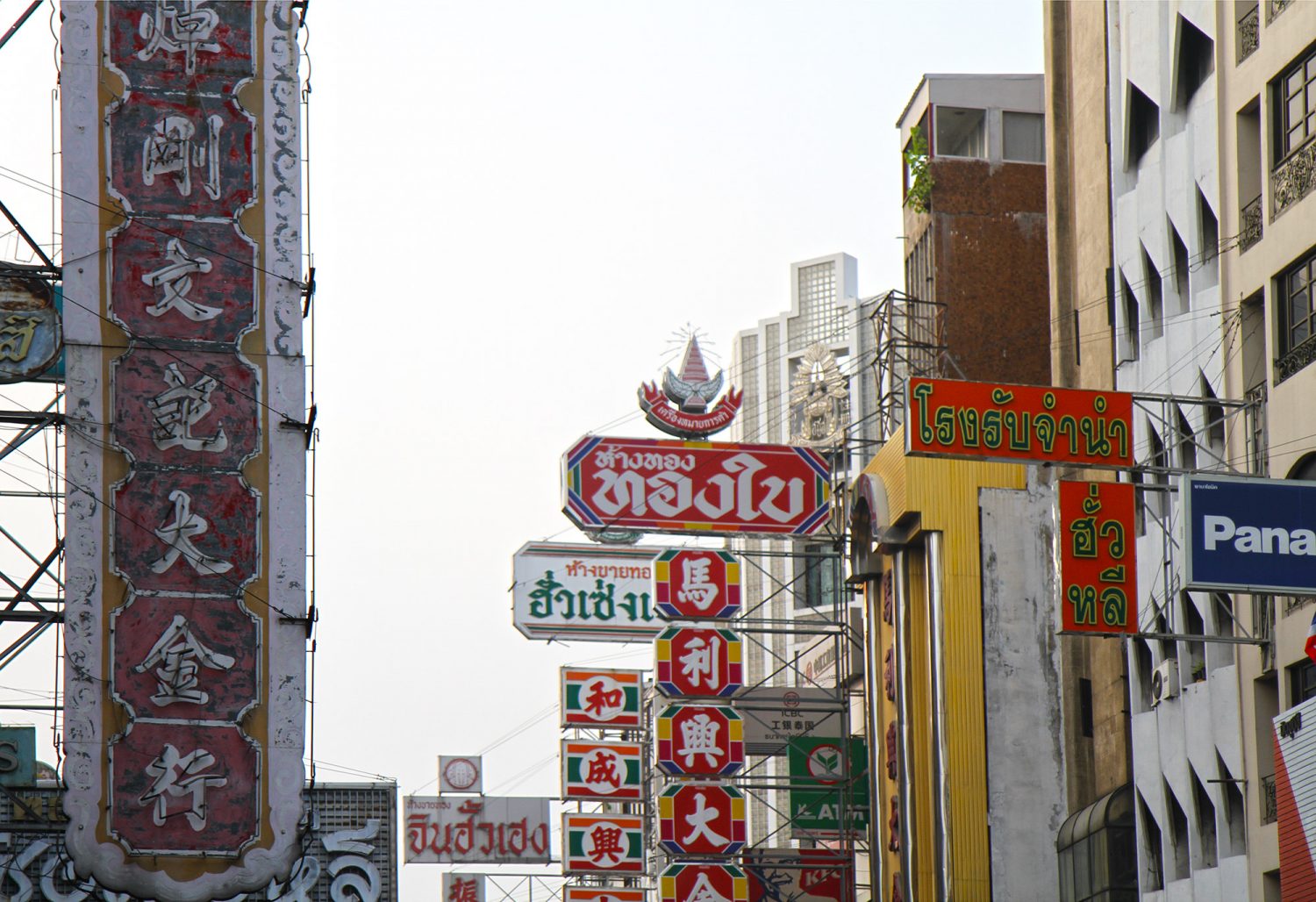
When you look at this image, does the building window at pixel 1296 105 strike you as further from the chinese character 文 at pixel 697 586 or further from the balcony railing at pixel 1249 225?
the chinese character 文 at pixel 697 586

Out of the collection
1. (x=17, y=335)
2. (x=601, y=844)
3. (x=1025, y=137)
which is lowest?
(x=601, y=844)

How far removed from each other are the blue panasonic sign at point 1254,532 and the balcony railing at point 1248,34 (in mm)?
7482

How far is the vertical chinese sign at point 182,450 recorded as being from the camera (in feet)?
93.1

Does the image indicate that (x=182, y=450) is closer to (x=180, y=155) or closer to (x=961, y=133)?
(x=180, y=155)

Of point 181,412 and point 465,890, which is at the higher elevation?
point 181,412

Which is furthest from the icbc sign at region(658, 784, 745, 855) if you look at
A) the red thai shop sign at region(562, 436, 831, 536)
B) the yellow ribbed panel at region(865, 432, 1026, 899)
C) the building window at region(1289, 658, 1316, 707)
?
the building window at region(1289, 658, 1316, 707)

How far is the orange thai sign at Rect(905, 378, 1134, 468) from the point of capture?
Answer: 28281 millimetres

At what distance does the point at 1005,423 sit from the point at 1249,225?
16.3 ft

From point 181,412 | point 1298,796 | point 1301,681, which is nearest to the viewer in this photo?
point 1298,796

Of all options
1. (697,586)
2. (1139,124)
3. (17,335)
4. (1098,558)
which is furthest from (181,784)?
(697,586)

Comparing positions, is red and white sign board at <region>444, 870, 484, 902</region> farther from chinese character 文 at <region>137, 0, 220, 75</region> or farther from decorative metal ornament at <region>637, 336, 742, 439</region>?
chinese character 文 at <region>137, 0, 220, 75</region>

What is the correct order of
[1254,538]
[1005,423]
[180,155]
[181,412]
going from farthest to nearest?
1. [180,155]
2. [181,412]
3. [1005,423]
4. [1254,538]

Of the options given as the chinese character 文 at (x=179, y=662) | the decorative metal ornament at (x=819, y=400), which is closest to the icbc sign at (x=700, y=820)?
the chinese character 文 at (x=179, y=662)

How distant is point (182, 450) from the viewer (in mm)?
29312
